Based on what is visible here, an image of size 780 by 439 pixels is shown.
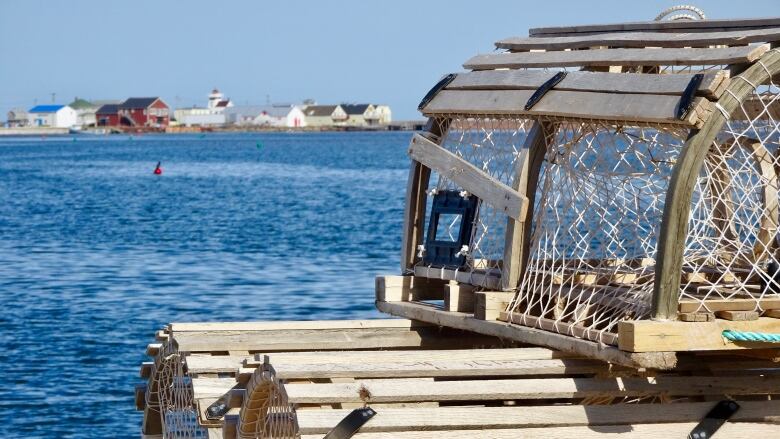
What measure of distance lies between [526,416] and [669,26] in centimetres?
299

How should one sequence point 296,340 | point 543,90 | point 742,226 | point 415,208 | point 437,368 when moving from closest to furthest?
point 437,368 → point 543,90 → point 296,340 → point 742,226 → point 415,208

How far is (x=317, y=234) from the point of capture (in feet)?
132

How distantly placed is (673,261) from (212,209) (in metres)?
46.7

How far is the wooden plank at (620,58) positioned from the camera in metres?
7.24

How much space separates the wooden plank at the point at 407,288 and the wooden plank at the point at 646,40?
5.77 ft

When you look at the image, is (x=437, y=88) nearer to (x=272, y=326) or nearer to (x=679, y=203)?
(x=272, y=326)

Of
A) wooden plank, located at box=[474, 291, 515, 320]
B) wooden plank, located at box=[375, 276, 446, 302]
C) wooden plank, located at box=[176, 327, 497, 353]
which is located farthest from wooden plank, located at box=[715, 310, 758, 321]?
wooden plank, located at box=[375, 276, 446, 302]

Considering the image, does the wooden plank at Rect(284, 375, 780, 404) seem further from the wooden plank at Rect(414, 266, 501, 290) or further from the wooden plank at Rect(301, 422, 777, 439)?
the wooden plank at Rect(414, 266, 501, 290)

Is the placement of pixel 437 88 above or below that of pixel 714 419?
above

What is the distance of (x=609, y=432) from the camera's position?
6902mm

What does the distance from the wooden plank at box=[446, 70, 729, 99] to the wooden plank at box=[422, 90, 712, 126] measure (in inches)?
1.5

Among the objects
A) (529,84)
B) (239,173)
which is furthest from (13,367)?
(239,173)

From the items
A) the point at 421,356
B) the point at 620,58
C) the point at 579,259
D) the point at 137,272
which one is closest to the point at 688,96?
the point at 620,58

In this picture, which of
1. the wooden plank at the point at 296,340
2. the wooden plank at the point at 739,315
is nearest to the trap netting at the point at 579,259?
the wooden plank at the point at 739,315
